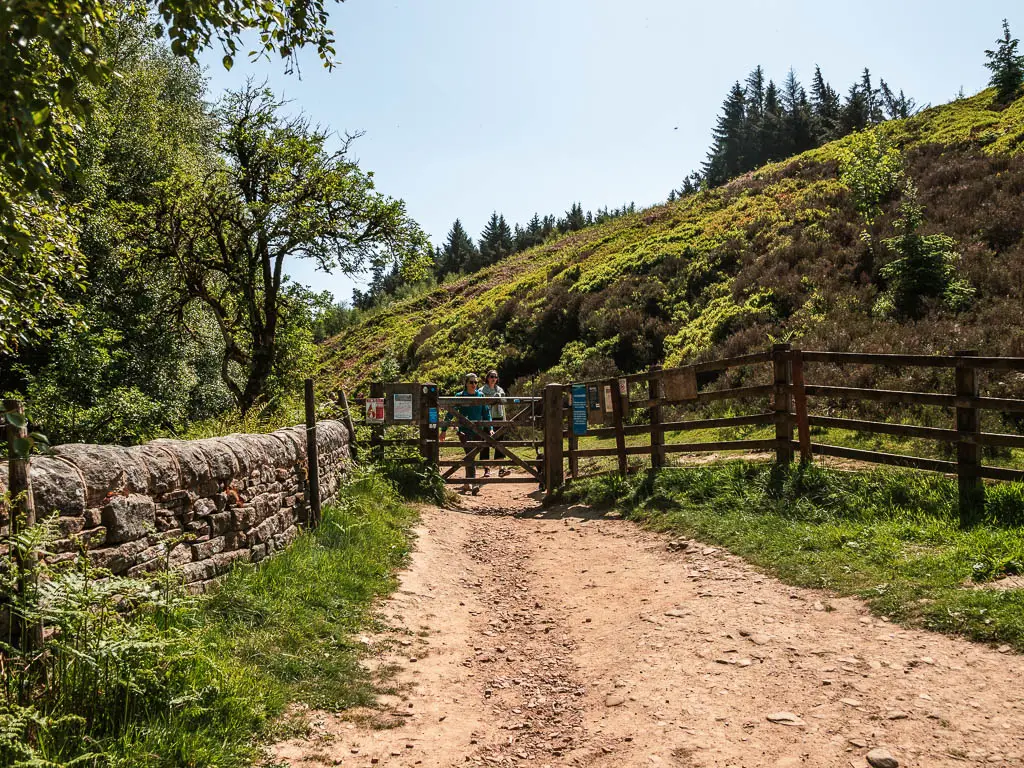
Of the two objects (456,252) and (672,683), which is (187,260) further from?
(456,252)

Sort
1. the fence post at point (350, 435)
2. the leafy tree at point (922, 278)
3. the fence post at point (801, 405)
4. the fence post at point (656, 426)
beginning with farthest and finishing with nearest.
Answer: the leafy tree at point (922, 278) < the fence post at point (350, 435) < the fence post at point (656, 426) < the fence post at point (801, 405)

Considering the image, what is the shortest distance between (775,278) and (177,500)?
18987mm

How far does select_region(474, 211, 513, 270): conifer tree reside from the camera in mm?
78562

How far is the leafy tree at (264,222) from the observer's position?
46.6 feet

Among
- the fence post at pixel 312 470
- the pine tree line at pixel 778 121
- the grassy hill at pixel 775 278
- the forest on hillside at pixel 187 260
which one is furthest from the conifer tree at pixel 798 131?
the fence post at pixel 312 470

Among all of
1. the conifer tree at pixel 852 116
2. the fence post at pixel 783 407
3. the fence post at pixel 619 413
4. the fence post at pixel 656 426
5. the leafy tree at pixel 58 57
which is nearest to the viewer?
the leafy tree at pixel 58 57

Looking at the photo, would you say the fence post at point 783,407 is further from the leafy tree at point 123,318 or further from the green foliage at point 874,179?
the green foliage at point 874,179

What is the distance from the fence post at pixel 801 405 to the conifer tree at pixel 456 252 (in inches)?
2981

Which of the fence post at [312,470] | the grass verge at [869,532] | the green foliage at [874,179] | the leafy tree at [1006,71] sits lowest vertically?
the grass verge at [869,532]

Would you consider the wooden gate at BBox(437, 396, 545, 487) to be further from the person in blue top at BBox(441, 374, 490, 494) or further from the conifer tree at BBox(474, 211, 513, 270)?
the conifer tree at BBox(474, 211, 513, 270)

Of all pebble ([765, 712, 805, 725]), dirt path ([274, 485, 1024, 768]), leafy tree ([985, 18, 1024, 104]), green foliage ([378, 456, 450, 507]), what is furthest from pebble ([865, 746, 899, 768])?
leafy tree ([985, 18, 1024, 104])

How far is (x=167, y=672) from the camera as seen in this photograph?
3584 mm

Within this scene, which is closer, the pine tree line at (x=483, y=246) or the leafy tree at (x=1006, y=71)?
the leafy tree at (x=1006, y=71)

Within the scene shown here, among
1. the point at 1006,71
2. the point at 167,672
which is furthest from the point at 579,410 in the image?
the point at 1006,71
